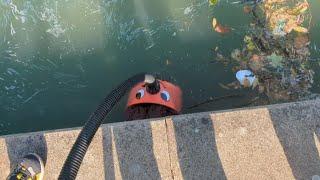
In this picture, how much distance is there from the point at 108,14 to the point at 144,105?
972mm

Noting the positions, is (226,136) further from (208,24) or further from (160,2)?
(160,2)

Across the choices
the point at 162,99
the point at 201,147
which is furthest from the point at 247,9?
the point at 201,147

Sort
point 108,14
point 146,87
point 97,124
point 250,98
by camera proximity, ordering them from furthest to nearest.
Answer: point 108,14, point 250,98, point 146,87, point 97,124

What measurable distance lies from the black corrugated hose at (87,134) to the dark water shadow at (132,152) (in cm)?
25

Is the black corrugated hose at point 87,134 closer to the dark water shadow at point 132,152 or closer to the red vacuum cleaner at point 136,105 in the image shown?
the red vacuum cleaner at point 136,105

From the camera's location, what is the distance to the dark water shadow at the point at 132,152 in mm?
3359

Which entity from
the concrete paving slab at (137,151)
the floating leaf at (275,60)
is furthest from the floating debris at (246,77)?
the concrete paving slab at (137,151)

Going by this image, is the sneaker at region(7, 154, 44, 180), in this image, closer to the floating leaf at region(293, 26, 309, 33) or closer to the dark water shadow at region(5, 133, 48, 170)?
the dark water shadow at region(5, 133, 48, 170)

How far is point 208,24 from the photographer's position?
4102 millimetres

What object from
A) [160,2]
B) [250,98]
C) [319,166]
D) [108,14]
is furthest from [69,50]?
[319,166]

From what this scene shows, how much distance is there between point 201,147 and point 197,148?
0.03m

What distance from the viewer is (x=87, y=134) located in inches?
124

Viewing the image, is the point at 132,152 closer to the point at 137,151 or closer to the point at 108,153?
the point at 137,151

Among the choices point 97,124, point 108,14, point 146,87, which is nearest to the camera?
point 97,124
